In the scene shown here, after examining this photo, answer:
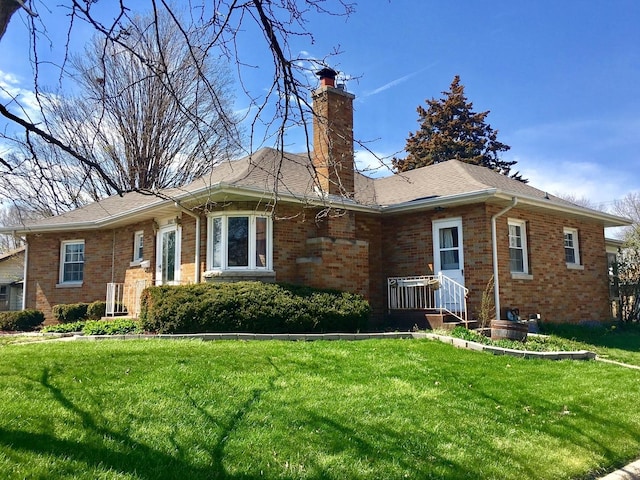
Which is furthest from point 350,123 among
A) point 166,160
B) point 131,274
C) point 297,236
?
point 166,160

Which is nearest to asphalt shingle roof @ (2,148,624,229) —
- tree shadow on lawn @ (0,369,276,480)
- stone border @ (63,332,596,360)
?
stone border @ (63,332,596,360)

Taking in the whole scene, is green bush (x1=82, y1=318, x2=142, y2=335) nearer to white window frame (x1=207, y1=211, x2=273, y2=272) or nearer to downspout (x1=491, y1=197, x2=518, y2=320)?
white window frame (x1=207, y1=211, x2=273, y2=272)

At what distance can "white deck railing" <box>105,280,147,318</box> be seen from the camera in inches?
628

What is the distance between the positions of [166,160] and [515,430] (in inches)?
1076

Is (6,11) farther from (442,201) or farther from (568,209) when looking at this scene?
(568,209)

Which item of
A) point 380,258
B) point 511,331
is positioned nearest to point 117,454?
point 511,331

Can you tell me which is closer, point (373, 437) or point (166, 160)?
point (373, 437)

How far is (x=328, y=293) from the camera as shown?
474 inches

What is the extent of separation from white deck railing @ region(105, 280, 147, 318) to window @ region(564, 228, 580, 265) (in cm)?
1279

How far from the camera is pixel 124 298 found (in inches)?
680

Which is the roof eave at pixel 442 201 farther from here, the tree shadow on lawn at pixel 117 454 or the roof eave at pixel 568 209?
the tree shadow on lawn at pixel 117 454

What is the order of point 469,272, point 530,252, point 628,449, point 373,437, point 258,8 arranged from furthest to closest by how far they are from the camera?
point 530,252, point 469,272, point 628,449, point 373,437, point 258,8

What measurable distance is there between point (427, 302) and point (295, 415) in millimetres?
8813

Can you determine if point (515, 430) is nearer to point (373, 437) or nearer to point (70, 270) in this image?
point (373, 437)
